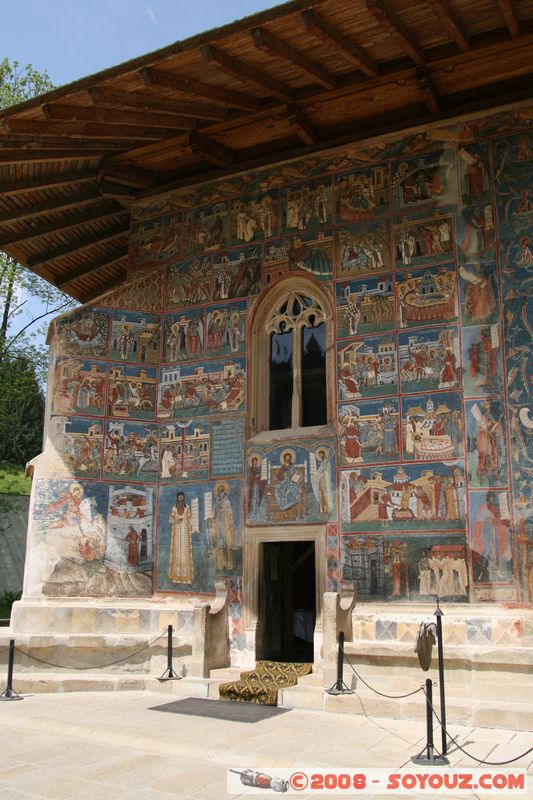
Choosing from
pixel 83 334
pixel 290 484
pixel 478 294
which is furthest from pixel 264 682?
pixel 83 334

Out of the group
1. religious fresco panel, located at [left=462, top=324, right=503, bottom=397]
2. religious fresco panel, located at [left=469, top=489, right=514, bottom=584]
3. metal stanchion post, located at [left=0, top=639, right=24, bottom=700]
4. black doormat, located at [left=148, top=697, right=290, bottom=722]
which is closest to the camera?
black doormat, located at [left=148, top=697, right=290, bottom=722]

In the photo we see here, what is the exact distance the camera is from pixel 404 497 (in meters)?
10.9

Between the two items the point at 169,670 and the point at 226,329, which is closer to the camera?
the point at 169,670

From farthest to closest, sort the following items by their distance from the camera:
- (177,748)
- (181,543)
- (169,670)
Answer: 1. (181,543)
2. (169,670)
3. (177,748)

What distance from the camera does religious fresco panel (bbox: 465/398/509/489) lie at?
34.0 ft

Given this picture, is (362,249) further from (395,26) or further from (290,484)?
(290,484)

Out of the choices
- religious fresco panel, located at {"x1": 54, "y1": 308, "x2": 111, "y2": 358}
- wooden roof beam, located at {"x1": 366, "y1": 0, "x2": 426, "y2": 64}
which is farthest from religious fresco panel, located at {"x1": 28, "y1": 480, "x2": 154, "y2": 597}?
wooden roof beam, located at {"x1": 366, "y1": 0, "x2": 426, "y2": 64}

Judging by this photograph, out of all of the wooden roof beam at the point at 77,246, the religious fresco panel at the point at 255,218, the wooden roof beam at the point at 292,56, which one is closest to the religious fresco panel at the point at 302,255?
the religious fresco panel at the point at 255,218

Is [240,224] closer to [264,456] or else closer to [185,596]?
[264,456]

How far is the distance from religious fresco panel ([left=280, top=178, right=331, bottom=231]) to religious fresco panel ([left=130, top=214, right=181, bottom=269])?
231 centimetres

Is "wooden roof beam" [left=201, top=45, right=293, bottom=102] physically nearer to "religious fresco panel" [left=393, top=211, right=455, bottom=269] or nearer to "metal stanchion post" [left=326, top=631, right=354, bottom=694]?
"religious fresco panel" [left=393, top=211, right=455, bottom=269]

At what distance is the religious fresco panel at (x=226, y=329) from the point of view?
42.8ft

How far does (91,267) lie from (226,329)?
5.95 m

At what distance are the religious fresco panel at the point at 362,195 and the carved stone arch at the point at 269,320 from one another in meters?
1.27
